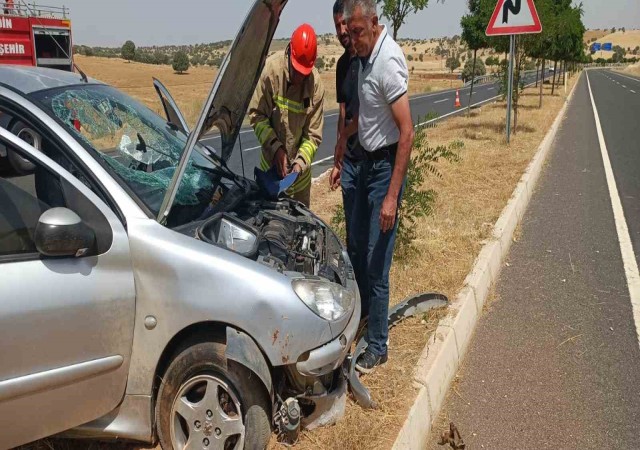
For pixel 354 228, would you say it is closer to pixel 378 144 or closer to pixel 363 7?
pixel 378 144

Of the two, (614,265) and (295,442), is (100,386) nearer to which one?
(295,442)

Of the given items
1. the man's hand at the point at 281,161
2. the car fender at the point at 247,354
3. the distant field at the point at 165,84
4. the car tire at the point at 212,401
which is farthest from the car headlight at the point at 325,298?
the distant field at the point at 165,84

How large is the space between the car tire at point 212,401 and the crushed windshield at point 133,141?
2.39 ft

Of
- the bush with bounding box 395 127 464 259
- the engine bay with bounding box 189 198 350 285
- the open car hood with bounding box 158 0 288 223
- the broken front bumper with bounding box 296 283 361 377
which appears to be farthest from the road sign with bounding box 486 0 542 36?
the broken front bumper with bounding box 296 283 361 377

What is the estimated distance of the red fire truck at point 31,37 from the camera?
40.5 ft

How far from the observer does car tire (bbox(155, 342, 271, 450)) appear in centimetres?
258

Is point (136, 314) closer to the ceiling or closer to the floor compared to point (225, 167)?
closer to the floor

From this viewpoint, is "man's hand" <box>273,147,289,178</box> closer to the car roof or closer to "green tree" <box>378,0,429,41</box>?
the car roof

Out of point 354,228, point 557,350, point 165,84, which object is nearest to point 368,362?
point 354,228

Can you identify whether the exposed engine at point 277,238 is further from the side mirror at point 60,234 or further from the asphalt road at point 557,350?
the asphalt road at point 557,350

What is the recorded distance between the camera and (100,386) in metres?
2.59

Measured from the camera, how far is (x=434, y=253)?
18.2 feet

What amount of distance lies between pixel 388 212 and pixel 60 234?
1732mm

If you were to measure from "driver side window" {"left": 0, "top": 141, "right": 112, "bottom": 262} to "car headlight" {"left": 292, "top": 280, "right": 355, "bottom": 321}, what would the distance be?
885 mm
